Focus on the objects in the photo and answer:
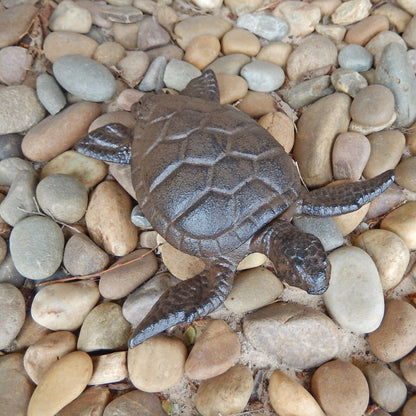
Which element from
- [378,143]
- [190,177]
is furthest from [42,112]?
[378,143]

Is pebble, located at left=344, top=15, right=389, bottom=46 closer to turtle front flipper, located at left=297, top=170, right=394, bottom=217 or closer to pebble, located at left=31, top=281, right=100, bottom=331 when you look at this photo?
turtle front flipper, located at left=297, top=170, right=394, bottom=217

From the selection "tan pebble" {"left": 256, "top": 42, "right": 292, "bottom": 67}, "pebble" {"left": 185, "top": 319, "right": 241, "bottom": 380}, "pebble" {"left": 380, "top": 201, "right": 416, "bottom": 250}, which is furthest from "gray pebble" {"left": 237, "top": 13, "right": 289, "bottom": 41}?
"pebble" {"left": 185, "top": 319, "right": 241, "bottom": 380}

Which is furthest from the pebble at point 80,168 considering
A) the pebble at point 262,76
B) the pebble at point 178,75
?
the pebble at point 262,76

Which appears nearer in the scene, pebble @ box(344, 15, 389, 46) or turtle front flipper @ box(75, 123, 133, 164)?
turtle front flipper @ box(75, 123, 133, 164)

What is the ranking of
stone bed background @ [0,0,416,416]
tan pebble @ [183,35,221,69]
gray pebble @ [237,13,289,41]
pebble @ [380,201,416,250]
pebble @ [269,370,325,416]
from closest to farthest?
1. pebble @ [269,370,325,416]
2. stone bed background @ [0,0,416,416]
3. pebble @ [380,201,416,250]
4. tan pebble @ [183,35,221,69]
5. gray pebble @ [237,13,289,41]

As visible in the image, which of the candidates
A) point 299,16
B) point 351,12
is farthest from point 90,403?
point 351,12

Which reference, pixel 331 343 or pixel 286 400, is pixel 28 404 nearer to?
pixel 286 400
